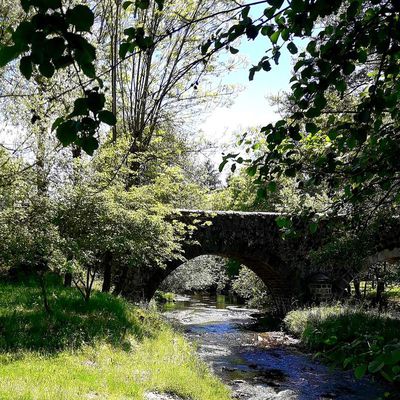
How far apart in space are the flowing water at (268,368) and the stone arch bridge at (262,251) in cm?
233

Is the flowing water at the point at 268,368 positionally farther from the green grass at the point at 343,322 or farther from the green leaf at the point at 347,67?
the green leaf at the point at 347,67

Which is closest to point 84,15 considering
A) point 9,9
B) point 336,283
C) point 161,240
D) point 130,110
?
point 161,240

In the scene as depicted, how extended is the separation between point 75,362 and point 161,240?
479 cm

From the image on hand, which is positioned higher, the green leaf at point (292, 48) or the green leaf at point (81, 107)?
the green leaf at point (292, 48)

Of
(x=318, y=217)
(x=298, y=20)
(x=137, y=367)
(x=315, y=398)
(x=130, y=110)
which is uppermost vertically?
(x=130, y=110)

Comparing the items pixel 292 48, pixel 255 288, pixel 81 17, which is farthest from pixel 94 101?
pixel 255 288

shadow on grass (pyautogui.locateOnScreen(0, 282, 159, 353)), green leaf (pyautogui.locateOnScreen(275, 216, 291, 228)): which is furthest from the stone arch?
green leaf (pyautogui.locateOnScreen(275, 216, 291, 228))

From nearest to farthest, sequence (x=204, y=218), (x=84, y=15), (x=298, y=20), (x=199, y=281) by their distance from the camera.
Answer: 1. (x=84, y=15)
2. (x=298, y=20)
3. (x=204, y=218)
4. (x=199, y=281)

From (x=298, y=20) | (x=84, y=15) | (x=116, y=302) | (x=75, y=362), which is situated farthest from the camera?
(x=116, y=302)

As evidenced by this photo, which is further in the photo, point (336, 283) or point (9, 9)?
point (336, 283)

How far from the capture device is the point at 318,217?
3.43m

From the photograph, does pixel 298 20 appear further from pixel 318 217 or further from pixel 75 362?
pixel 75 362

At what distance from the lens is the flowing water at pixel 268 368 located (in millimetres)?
8867

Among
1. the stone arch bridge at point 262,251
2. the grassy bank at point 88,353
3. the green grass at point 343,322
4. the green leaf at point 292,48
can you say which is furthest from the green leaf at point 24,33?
the stone arch bridge at point 262,251
